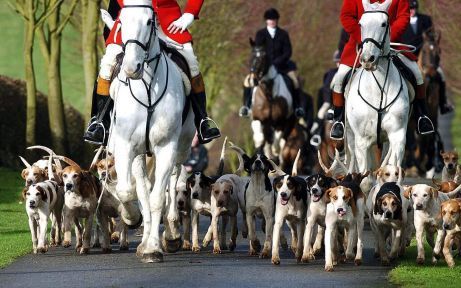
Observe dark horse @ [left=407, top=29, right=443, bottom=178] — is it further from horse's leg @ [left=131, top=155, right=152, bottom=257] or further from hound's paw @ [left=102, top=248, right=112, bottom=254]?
horse's leg @ [left=131, top=155, right=152, bottom=257]

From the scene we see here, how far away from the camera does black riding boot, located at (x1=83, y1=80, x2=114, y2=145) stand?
16.3m

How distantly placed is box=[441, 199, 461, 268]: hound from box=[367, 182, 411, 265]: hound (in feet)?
1.46

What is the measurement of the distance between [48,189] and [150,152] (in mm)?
1851

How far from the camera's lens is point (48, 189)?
687 inches

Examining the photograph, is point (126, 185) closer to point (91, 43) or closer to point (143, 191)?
point (143, 191)

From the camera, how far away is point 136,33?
1526 cm

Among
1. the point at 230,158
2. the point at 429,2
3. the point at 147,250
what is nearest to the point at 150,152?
the point at 147,250

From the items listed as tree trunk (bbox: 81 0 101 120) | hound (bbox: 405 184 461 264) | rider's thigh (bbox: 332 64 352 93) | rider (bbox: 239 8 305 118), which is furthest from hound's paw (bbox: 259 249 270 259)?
tree trunk (bbox: 81 0 101 120)

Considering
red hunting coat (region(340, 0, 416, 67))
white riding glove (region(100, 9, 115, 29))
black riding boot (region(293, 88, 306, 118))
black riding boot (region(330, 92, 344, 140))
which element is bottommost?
black riding boot (region(330, 92, 344, 140))

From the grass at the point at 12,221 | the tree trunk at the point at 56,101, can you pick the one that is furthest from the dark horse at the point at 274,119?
the grass at the point at 12,221

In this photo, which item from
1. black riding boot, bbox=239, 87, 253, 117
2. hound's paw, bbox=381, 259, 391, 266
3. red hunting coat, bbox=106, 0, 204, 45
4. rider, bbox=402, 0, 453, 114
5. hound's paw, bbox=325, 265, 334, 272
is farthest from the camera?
black riding boot, bbox=239, 87, 253, 117

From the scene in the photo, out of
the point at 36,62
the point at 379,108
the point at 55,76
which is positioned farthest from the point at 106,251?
the point at 36,62

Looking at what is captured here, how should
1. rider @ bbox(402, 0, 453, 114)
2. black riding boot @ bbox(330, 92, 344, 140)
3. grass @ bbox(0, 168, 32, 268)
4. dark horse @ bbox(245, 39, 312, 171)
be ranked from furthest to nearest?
dark horse @ bbox(245, 39, 312, 171), rider @ bbox(402, 0, 453, 114), black riding boot @ bbox(330, 92, 344, 140), grass @ bbox(0, 168, 32, 268)

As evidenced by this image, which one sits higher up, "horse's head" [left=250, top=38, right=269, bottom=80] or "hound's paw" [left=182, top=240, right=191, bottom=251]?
"horse's head" [left=250, top=38, right=269, bottom=80]
